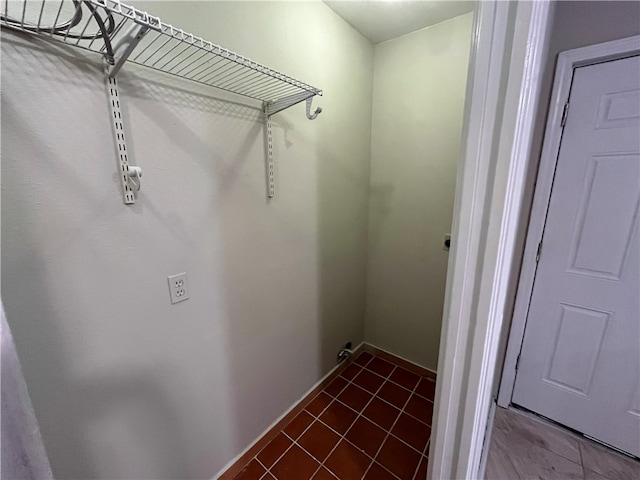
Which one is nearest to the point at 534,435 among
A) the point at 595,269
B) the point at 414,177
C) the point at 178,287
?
the point at 595,269

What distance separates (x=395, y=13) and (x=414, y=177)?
91 cm

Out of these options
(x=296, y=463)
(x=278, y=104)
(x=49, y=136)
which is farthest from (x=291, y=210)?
(x=296, y=463)

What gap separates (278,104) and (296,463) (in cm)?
177

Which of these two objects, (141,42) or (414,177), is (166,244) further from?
(414,177)

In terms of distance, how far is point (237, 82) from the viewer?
1058 mm

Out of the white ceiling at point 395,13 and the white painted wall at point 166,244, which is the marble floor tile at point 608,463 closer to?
the white painted wall at point 166,244

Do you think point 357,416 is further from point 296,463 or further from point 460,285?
point 460,285

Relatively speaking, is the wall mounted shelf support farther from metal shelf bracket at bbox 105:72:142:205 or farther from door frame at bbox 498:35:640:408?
door frame at bbox 498:35:640:408

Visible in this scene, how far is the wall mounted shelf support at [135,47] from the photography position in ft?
1.95

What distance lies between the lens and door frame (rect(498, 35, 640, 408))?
3.78 feet

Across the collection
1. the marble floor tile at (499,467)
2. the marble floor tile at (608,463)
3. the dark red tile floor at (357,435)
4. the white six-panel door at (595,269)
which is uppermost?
the white six-panel door at (595,269)

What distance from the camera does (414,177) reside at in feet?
5.76

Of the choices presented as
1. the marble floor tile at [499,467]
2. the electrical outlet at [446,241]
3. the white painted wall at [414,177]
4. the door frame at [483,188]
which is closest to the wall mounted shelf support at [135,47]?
the door frame at [483,188]

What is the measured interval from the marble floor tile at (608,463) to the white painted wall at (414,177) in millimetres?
823
